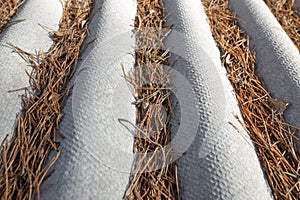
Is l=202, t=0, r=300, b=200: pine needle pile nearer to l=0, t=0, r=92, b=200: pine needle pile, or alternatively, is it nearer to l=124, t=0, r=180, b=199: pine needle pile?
l=124, t=0, r=180, b=199: pine needle pile

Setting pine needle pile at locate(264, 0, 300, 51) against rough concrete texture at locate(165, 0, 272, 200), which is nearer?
rough concrete texture at locate(165, 0, 272, 200)

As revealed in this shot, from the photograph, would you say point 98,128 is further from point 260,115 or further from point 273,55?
point 273,55

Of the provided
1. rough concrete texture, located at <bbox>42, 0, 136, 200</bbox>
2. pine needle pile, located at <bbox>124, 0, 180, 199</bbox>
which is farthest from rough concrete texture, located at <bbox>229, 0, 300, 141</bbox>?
rough concrete texture, located at <bbox>42, 0, 136, 200</bbox>

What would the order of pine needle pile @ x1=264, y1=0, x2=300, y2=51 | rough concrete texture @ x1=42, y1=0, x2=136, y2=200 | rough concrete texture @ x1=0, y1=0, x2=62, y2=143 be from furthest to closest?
pine needle pile @ x1=264, y1=0, x2=300, y2=51, rough concrete texture @ x1=0, y1=0, x2=62, y2=143, rough concrete texture @ x1=42, y1=0, x2=136, y2=200

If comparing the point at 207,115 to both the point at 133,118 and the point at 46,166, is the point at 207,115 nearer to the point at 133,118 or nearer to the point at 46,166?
the point at 133,118

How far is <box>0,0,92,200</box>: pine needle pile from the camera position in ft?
2.29

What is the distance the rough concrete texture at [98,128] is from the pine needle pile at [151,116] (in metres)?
0.03

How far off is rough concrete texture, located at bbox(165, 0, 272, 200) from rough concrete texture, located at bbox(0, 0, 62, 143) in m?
0.49

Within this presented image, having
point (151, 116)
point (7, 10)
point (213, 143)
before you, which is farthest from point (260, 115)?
point (7, 10)

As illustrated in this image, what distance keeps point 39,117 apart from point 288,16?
47.0 inches

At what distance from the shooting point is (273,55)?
1.04 metres

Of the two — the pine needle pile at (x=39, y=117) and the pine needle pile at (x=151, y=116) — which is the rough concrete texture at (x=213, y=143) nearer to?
the pine needle pile at (x=151, y=116)

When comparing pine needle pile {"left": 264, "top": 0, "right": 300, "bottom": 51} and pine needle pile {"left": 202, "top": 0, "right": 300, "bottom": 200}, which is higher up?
pine needle pile {"left": 264, "top": 0, "right": 300, "bottom": 51}

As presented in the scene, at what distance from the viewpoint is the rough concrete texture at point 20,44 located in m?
0.83
